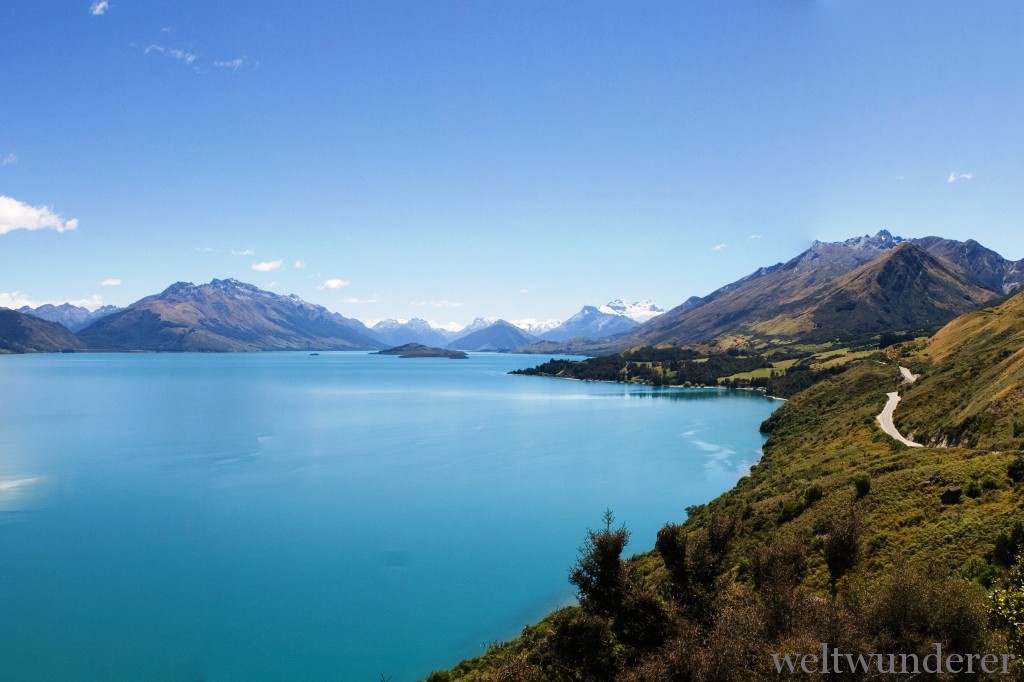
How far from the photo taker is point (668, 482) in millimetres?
81375

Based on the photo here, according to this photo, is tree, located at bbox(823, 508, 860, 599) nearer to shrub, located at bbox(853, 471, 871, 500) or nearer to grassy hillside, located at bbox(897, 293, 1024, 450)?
shrub, located at bbox(853, 471, 871, 500)

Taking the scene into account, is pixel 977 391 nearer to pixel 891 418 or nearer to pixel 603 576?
pixel 891 418

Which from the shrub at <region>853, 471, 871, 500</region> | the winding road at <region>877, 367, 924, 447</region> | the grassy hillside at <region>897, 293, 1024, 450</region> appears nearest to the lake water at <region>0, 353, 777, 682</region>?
the winding road at <region>877, 367, 924, 447</region>

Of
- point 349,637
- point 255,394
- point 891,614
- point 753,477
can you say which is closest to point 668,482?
point 753,477

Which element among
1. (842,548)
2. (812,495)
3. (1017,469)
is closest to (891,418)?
(812,495)

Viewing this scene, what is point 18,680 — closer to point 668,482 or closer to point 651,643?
point 651,643

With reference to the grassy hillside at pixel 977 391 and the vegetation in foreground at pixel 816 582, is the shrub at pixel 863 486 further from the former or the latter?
the grassy hillside at pixel 977 391

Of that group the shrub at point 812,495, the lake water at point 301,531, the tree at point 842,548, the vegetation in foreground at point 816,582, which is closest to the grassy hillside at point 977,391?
the vegetation in foreground at point 816,582

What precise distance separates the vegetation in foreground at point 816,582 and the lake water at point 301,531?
10226mm

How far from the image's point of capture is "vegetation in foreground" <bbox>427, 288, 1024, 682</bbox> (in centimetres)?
1844

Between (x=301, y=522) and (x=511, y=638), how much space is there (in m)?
32.4

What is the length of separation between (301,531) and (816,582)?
4763cm

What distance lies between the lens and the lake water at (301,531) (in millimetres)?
38031

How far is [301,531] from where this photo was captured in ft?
196
